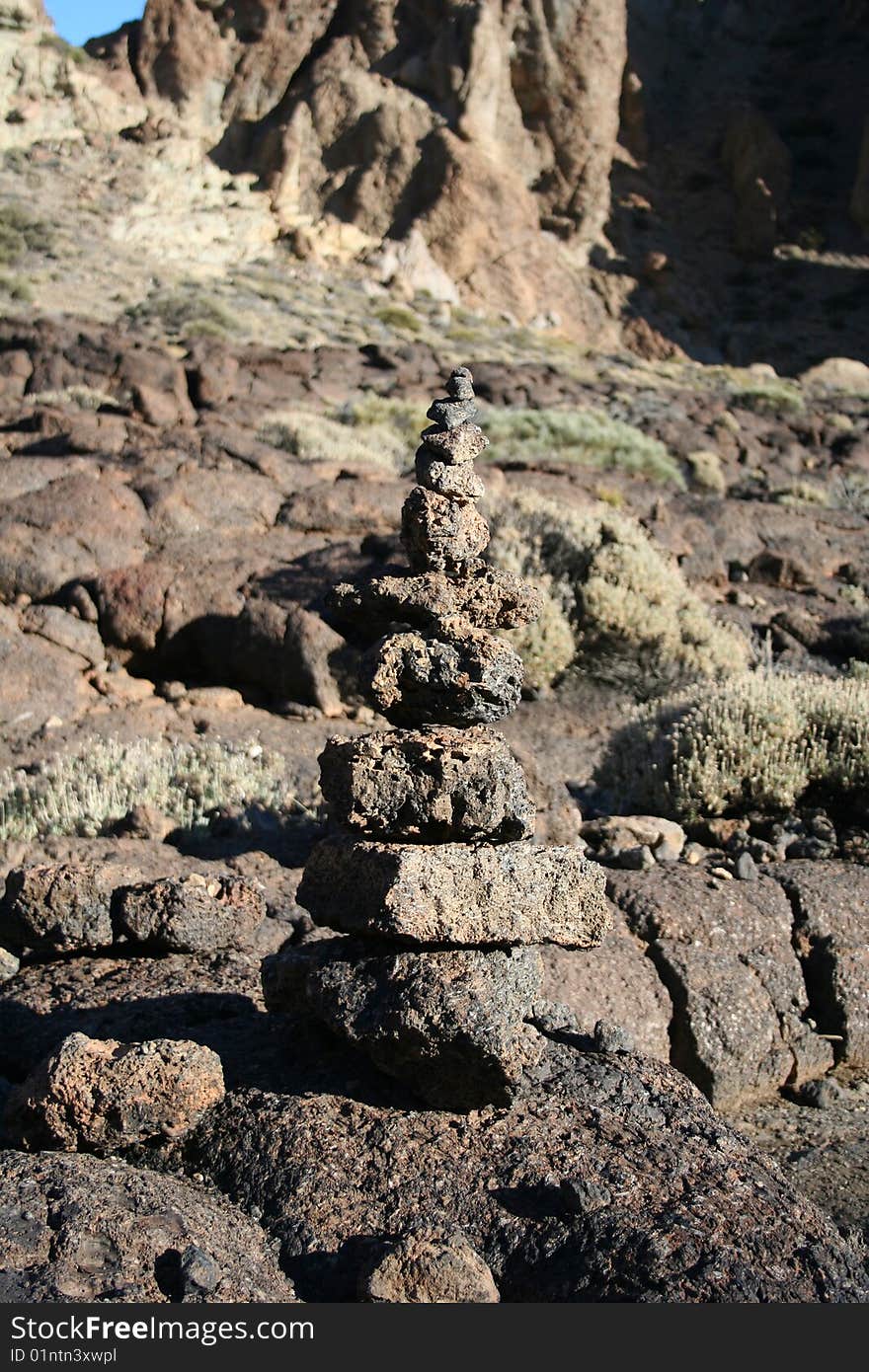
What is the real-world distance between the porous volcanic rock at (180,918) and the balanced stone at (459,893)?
1.09 meters

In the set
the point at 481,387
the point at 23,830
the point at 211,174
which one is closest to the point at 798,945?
the point at 23,830

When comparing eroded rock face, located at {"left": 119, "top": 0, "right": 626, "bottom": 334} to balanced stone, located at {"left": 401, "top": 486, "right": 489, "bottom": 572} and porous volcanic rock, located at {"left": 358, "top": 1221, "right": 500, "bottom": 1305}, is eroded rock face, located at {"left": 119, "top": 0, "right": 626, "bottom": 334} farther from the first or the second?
porous volcanic rock, located at {"left": 358, "top": 1221, "right": 500, "bottom": 1305}

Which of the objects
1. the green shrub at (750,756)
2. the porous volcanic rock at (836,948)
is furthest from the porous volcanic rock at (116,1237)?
the green shrub at (750,756)

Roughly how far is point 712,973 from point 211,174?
113 ft

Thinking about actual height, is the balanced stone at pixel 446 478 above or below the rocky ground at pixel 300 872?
above

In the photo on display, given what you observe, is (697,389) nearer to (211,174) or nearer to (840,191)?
(211,174)

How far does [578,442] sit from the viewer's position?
16969mm

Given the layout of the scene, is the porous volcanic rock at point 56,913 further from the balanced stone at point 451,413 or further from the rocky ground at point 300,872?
the balanced stone at point 451,413

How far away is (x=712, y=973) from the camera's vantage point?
16.9 feet

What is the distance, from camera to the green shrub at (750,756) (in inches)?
274

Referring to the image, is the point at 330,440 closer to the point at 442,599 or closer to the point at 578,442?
the point at 578,442

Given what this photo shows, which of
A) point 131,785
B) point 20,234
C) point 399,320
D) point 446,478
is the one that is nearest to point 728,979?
point 446,478

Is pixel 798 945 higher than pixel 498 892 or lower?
lower

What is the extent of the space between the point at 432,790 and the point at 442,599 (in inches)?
24.4
